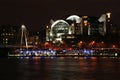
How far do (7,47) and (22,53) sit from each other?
8406 mm

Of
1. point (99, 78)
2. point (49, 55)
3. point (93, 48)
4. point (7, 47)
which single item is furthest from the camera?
point (93, 48)

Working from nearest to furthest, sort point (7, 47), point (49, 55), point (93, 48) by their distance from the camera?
point (7, 47), point (49, 55), point (93, 48)

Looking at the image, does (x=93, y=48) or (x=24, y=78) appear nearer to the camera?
(x=24, y=78)

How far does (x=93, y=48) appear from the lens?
643 feet

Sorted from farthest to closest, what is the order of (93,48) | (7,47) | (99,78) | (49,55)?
1. (93,48)
2. (49,55)
3. (7,47)
4. (99,78)

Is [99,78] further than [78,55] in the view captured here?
No

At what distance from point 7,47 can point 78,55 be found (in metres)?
26.6

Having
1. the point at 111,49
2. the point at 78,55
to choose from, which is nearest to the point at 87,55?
the point at 78,55

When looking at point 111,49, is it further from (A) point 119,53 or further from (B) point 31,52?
(B) point 31,52

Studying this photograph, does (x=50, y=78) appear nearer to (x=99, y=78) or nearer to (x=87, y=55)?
(x=99, y=78)

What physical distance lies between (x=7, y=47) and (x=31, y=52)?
1227 cm

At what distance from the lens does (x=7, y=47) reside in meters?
171

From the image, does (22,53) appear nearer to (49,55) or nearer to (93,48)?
(49,55)

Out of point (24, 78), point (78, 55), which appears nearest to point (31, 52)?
point (78, 55)
